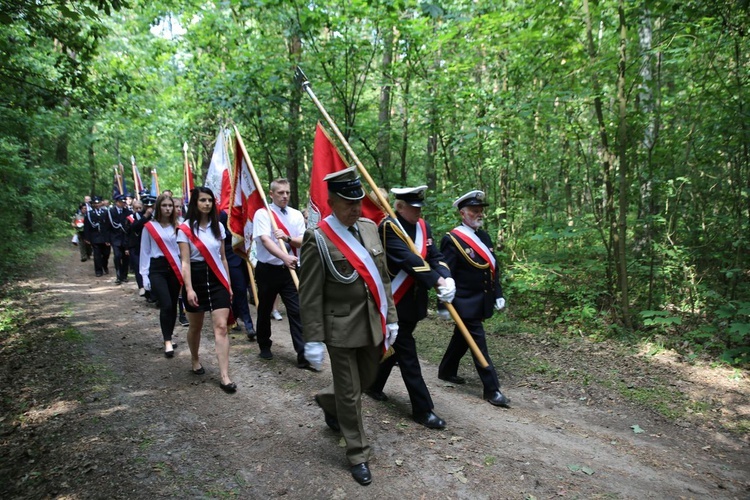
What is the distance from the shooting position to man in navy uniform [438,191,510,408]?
16.2 ft

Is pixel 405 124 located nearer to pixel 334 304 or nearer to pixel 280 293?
pixel 280 293

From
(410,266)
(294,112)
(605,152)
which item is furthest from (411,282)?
(294,112)

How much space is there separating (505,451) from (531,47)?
21.4 feet

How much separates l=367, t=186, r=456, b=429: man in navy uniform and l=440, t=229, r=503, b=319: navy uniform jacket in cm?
53

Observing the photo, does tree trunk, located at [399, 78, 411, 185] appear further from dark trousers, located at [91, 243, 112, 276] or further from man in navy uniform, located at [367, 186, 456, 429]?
dark trousers, located at [91, 243, 112, 276]

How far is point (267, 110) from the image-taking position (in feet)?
39.7

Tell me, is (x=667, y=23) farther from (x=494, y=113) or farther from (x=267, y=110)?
(x=267, y=110)

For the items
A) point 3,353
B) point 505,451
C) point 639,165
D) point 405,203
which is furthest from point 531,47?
point 3,353

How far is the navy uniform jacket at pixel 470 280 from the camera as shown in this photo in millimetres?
4973

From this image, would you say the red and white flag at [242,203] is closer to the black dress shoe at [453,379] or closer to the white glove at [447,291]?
the black dress shoe at [453,379]

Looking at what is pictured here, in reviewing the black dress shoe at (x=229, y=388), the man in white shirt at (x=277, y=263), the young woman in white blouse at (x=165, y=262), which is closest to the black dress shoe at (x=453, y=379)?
the man in white shirt at (x=277, y=263)

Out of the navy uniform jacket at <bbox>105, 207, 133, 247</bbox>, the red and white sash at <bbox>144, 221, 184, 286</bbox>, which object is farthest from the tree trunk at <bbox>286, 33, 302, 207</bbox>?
the red and white sash at <bbox>144, 221, 184, 286</bbox>

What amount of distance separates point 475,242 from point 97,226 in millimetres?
11668

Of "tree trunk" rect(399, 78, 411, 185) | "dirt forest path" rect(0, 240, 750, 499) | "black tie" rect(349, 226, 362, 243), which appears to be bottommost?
"dirt forest path" rect(0, 240, 750, 499)
